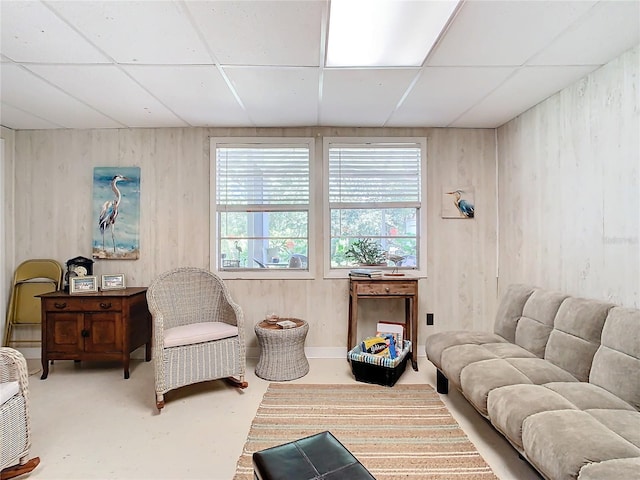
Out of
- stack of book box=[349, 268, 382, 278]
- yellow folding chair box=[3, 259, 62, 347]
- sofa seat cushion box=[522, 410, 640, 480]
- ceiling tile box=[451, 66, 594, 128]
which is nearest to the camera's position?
sofa seat cushion box=[522, 410, 640, 480]

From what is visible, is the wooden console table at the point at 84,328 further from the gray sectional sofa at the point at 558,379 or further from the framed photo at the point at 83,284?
the gray sectional sofa at the point at 558,379

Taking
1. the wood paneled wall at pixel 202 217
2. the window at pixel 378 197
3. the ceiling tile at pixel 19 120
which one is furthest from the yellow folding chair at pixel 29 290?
the window at pixel 378 197

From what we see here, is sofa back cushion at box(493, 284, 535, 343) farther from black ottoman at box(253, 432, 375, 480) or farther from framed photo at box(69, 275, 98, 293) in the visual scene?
framed photo at box(69, 275, 98, 293)

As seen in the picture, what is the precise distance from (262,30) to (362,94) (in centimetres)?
107

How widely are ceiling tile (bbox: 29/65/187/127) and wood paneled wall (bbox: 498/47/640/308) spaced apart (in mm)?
3085

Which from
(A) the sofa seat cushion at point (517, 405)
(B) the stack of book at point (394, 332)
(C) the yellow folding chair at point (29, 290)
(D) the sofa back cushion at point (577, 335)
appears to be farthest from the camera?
(C) the yellow folding chair at point (29, 290)

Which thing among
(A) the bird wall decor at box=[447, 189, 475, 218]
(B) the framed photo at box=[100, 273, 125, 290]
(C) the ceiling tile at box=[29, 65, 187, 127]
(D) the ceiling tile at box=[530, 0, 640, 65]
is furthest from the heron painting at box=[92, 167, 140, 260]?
(D) the ceiling tile at box=[530, 0, 640, 65]

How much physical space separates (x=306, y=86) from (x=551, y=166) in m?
1.97

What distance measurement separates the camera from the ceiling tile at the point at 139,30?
1.71 meters

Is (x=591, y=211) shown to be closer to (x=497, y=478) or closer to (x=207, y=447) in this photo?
(x=497, y=478)

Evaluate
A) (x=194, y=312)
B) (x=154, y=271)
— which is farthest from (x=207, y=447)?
(x=154, y=271)

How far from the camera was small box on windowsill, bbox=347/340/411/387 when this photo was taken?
290cm

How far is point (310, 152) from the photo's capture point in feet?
12.0

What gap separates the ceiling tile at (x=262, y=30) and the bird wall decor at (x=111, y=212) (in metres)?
2.07
